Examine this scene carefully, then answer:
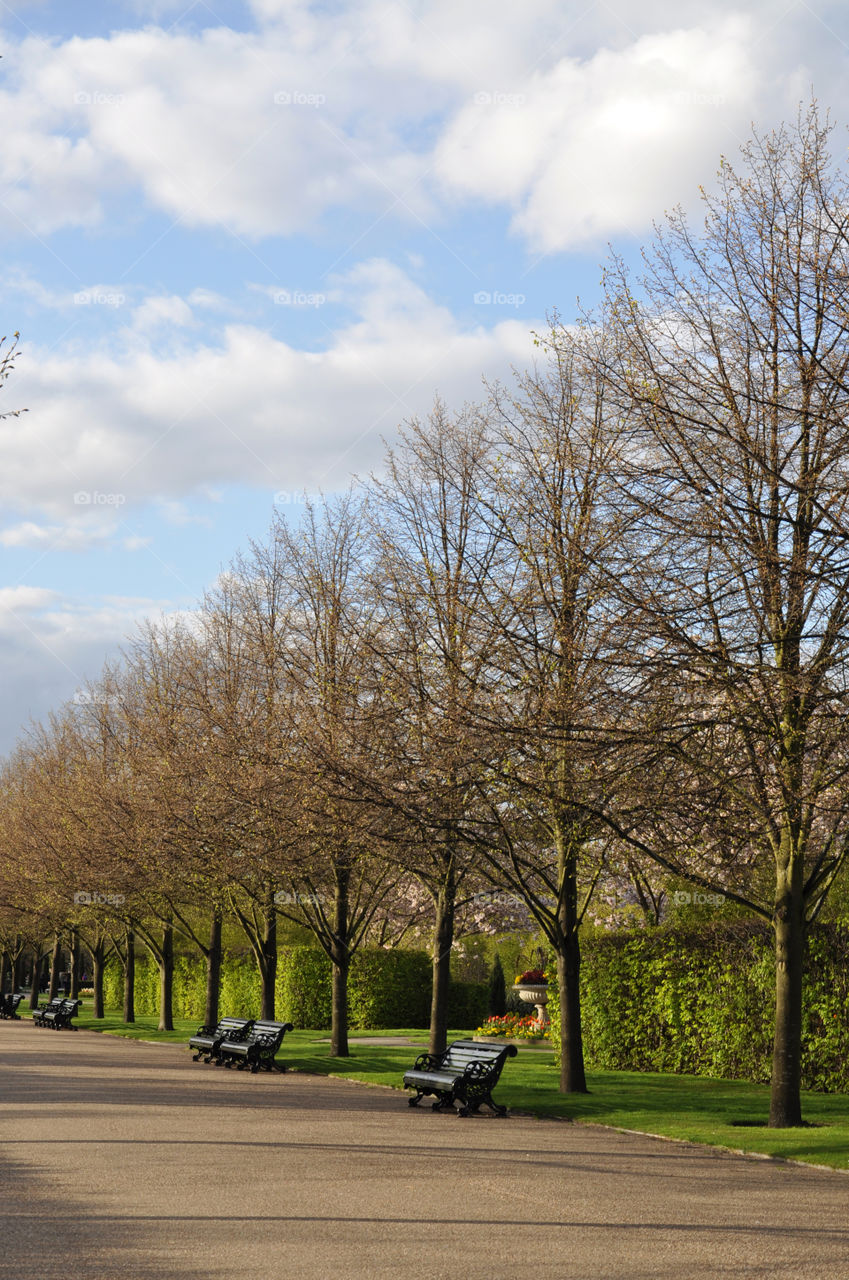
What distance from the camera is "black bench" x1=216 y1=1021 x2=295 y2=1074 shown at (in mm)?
22875

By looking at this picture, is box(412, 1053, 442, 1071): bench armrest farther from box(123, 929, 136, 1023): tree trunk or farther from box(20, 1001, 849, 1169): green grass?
box(123, 929, 136, 1023): tree trunk

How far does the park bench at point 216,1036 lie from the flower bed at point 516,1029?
6538mm

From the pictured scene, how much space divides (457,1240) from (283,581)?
60.8 feet

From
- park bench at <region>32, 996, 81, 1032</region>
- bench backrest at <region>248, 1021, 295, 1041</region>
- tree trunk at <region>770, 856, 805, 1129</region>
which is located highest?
tree trunk at <region>770, 856, 805, 1129</region>

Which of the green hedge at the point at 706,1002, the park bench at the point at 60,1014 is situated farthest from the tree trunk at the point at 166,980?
the green hedge at the point at 706,1002

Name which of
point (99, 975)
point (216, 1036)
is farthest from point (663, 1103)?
point (99, 975)

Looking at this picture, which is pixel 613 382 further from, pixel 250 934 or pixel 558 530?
pixel 250 934

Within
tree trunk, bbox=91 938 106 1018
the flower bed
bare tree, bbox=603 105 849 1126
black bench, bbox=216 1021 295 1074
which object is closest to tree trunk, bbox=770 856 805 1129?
bare tree, bbox=603 105 849 1126

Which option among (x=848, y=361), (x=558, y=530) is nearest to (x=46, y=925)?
(x=558, y=530)

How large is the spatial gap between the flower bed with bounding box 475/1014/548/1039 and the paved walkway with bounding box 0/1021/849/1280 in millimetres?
13081

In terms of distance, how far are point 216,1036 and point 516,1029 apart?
7300 millimetres

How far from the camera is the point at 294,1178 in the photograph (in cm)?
1036

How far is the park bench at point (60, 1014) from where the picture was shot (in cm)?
3738

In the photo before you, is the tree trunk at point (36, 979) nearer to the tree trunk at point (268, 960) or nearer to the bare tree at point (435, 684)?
the tree trunk at point (268, 960)
